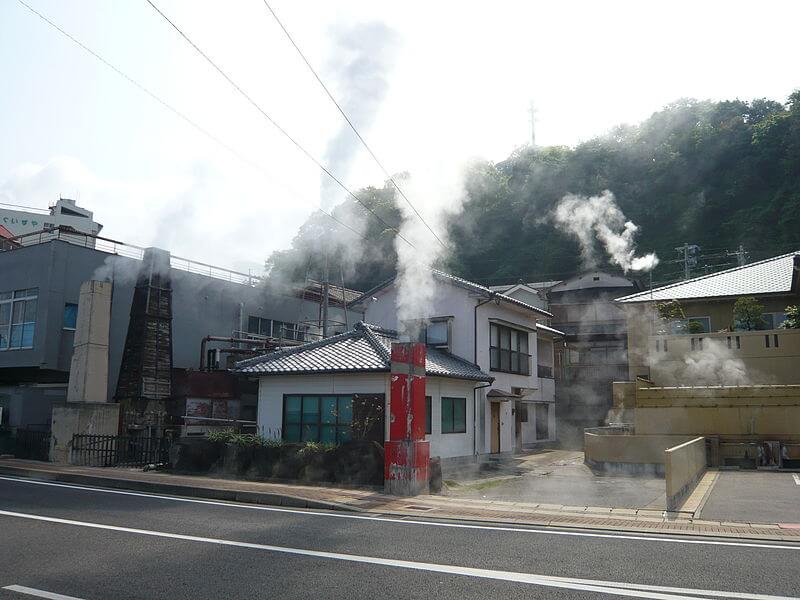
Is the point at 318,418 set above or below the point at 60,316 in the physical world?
below

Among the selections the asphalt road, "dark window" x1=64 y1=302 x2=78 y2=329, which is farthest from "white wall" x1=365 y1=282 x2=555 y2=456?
the asphalt road

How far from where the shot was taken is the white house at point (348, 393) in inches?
743

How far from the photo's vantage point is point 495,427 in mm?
25297

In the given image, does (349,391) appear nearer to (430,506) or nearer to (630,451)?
(430,506)

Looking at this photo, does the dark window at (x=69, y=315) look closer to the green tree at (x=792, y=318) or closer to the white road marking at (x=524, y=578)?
the white road marking at (x=524, y=578)

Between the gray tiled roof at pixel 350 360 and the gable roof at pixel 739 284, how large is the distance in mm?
9359

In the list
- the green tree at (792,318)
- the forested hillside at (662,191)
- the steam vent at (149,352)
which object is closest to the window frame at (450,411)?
the steam vent at (149,352)

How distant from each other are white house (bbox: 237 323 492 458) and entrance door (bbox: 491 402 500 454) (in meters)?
2.56

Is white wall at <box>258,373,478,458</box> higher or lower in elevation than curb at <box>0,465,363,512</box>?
higher

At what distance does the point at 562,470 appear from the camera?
19.9 meters

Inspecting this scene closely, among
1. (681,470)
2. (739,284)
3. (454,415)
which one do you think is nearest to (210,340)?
(454,415)

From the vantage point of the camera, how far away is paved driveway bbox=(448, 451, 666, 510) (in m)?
13.1

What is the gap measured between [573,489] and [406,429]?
14.9 feet

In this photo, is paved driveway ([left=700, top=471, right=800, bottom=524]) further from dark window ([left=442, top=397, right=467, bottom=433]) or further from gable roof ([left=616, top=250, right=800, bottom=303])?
gable roof ([left=616, top=250, right=800, bottom=303])
